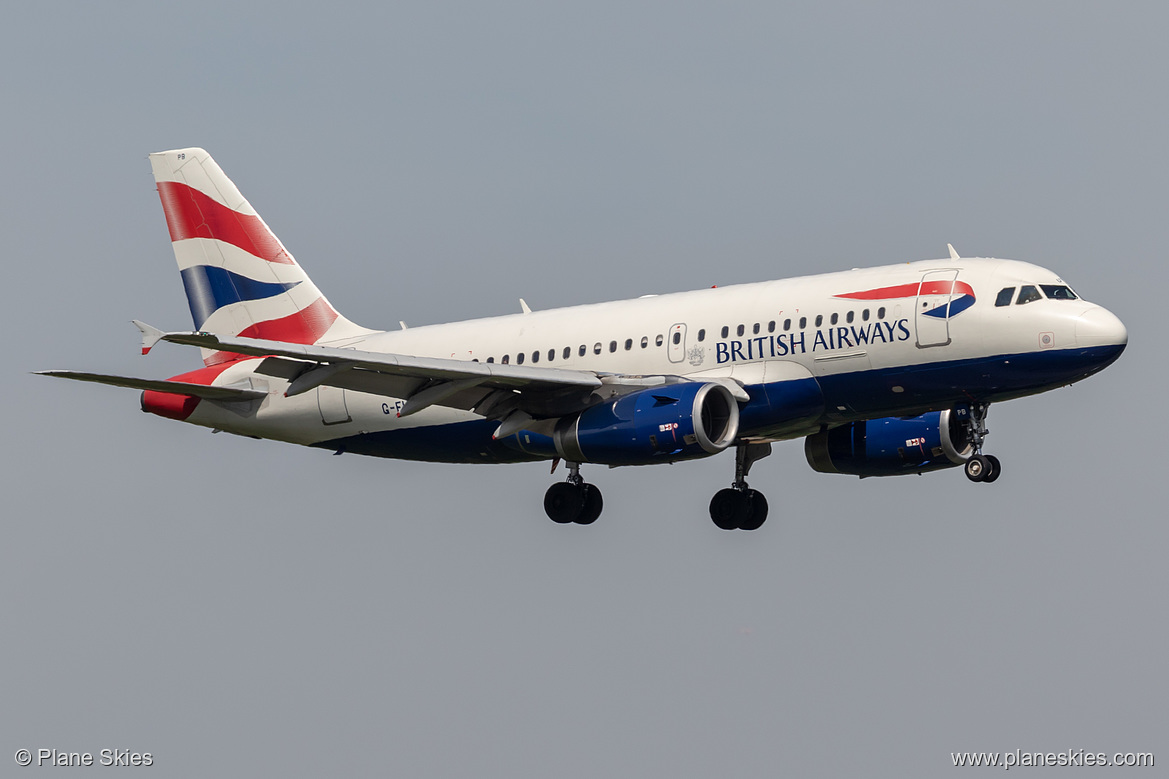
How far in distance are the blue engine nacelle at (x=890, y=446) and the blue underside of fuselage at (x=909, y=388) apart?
3.80 meters

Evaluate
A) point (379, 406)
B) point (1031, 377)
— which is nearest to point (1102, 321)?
point (1031, 377)

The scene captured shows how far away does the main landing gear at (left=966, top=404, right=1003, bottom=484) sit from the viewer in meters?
37.7

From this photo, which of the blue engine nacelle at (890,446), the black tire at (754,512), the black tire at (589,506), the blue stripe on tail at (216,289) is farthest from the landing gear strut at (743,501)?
the blue stripe on tail at (216,289)

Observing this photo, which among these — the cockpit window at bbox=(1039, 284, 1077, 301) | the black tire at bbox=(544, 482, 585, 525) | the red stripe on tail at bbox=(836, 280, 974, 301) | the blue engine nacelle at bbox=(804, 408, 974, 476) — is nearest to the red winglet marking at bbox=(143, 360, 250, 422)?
the black tire at bbox=(544, 482, 585, 525)

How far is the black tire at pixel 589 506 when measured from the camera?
1732 inches

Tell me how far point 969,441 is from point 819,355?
4.03m

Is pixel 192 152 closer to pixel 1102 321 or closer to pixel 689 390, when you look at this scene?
pixel 689 390

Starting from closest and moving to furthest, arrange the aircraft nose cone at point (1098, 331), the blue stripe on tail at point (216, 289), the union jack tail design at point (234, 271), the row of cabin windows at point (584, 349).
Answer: the aircraft nose cone at point (1098, 331)
the row of cabin windows at point (584, 349)
the union jack tail design at point (234, 271)
the blue stripe on tail at point (216, 289)

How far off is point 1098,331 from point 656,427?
957cm

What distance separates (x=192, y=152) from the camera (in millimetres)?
48812

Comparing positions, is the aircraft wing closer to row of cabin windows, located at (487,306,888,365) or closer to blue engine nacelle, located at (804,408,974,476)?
row of cabin windows, located at (487,306,888,365)

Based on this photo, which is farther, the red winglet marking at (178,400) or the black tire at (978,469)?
the red winglet marking at (178,400)

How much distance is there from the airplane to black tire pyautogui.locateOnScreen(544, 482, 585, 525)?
4 centimetres

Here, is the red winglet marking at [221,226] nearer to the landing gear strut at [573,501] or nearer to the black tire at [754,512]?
the landing gear strut at [573,501]
